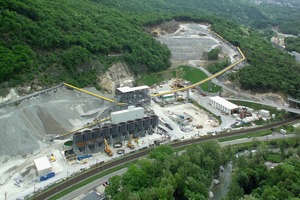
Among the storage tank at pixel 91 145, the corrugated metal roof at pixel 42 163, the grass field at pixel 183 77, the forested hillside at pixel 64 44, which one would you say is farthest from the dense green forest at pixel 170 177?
the grass field at pixel 183 77

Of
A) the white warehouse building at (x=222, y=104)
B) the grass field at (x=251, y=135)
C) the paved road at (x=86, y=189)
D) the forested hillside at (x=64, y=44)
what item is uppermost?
the forested hillside at (x=64, y=44)

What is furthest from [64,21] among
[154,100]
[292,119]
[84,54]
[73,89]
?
[292,119]

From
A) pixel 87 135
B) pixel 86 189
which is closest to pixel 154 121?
pixel 87 135

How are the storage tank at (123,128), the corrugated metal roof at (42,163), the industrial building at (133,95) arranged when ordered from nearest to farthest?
the corrugated metal roof at (42,163)
the storage tank at (123,128)
the industrial building at (133,95)

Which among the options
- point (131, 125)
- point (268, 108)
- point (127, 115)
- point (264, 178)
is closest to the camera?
point (264, 178)

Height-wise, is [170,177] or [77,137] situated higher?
[170,177]

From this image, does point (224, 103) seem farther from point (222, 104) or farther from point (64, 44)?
point (64, 44)

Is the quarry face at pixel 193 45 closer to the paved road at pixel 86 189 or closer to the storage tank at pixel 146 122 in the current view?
the storage tank at pixel 146 122
